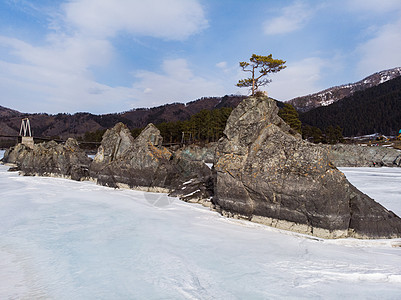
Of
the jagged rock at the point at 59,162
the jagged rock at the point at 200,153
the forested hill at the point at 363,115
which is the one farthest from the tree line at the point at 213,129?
the forested hill at the point at 363,115

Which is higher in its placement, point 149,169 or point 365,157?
point 365,157

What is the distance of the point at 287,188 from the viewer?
731 centimetres

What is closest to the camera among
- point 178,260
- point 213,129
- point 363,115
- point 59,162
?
point 178,260

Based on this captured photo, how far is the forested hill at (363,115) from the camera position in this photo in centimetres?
11188

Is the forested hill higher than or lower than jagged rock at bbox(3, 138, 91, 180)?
higher

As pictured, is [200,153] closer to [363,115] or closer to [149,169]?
[149,169]

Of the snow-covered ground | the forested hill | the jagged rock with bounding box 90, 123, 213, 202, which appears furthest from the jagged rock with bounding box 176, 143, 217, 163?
the forested hill

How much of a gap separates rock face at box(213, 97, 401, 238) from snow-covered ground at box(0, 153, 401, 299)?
47 centimetres

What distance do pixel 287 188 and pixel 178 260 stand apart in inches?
159

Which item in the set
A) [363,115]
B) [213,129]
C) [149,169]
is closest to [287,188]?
[149,169]

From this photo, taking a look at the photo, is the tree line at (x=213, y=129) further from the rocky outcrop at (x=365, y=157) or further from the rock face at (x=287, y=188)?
the rock face at (x=287, y=188)

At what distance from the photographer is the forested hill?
11188 cm

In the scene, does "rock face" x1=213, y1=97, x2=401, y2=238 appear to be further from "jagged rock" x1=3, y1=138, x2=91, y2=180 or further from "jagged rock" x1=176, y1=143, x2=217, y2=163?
"jagged rock" x1=176, y1=143, x2=217, y2=163

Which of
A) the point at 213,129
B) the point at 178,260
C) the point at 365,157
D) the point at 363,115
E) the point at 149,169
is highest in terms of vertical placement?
the point at 363,115
